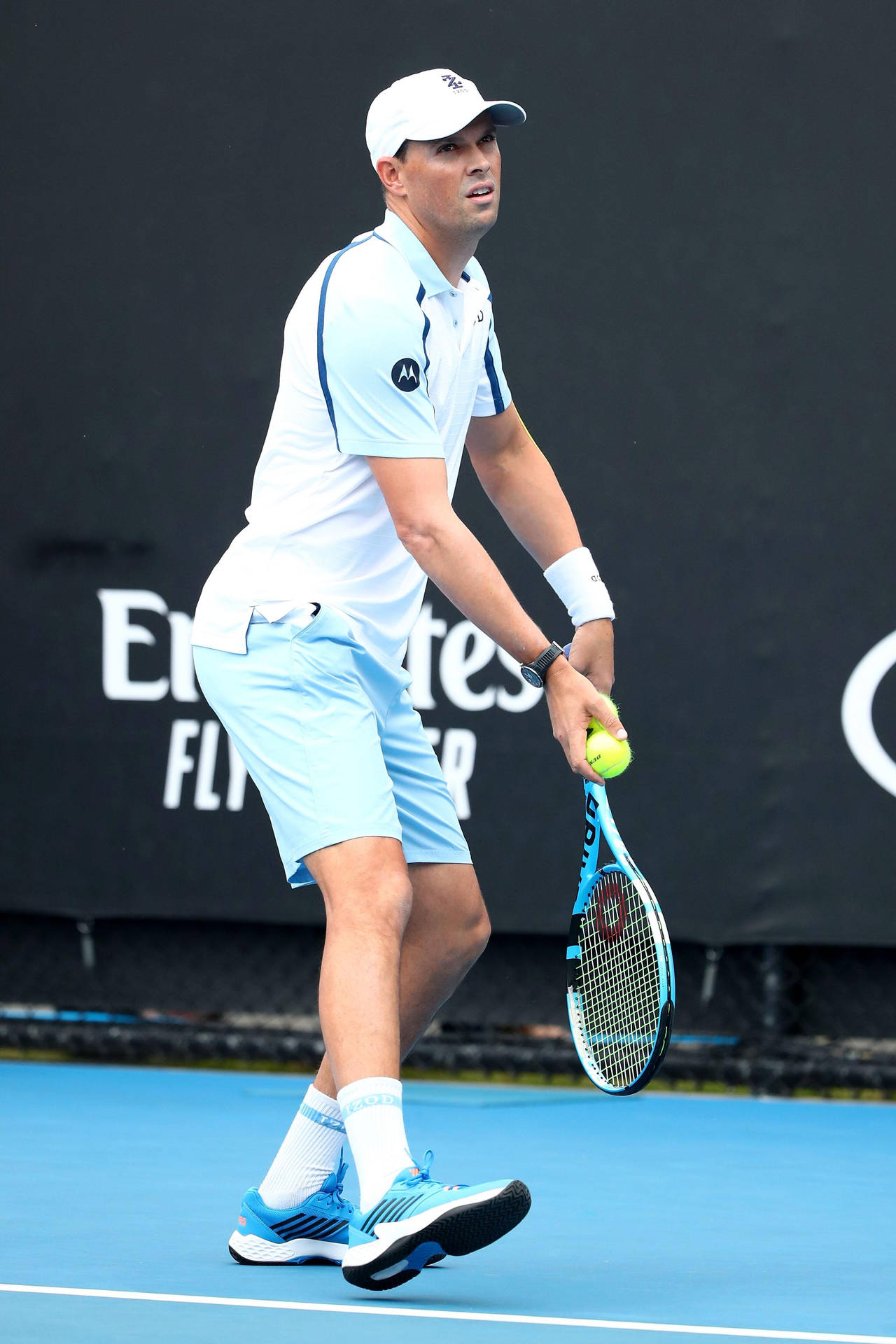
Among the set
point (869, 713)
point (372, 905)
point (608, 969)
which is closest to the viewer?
point (372, 905)

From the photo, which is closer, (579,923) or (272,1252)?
(272,1252)

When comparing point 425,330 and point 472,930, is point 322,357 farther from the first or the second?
point 472,930

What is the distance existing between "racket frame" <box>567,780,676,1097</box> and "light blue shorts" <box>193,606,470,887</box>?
0.80 ft

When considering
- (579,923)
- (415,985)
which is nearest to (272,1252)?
(415,985)

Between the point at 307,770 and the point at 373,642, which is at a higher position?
the point at 373,642

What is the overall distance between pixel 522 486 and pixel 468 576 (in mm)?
547

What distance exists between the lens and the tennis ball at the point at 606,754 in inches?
111

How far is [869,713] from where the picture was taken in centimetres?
469

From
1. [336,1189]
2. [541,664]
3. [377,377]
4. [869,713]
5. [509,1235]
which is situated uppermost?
[377,377]

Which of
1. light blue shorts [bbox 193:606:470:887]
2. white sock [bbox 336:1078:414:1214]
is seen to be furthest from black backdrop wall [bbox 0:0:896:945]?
white sock [bbox 336:1078:414:1214]

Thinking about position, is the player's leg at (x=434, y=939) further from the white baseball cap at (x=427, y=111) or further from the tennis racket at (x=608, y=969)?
the white baseball cap at (x=427, y=111)

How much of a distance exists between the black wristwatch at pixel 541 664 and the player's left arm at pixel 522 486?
47cm

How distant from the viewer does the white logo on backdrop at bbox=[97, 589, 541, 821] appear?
4.89m

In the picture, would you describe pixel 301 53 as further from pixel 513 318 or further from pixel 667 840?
pixel 667 840
